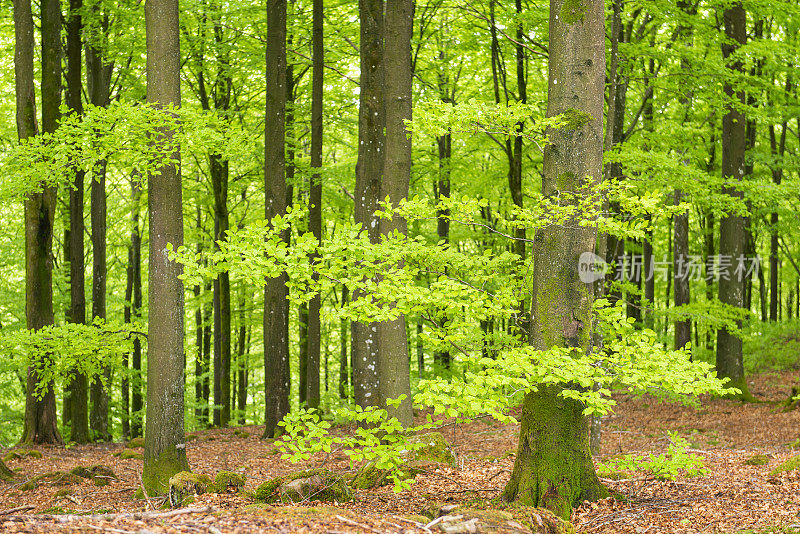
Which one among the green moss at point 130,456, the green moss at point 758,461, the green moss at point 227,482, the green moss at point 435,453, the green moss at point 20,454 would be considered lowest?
the green moss at point 130,456

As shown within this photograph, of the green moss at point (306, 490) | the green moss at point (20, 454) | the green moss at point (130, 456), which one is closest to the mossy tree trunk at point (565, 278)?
the green moss at point (306, 490)

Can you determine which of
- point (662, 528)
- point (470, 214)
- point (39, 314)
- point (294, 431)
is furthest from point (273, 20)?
point (662, 528)

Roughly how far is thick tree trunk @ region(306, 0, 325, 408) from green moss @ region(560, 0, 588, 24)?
820 cm

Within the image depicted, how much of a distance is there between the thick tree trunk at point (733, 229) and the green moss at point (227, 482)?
1184 centimetres

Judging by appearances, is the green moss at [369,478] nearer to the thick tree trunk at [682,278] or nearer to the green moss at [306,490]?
the green moss at [306,490]

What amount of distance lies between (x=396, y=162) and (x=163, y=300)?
3.86 meters

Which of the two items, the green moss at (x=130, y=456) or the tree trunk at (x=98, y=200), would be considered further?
the tree trunk at (x=98, y=200)

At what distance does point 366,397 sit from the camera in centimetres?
1011

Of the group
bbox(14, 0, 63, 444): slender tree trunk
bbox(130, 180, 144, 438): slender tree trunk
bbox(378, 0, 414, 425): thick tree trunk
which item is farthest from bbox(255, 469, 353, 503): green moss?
bbox(130, 180, 144, 438): slender tree trunk

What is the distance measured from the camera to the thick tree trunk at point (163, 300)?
7.45 meters

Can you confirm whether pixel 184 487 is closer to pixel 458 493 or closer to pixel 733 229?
pixel 458 493

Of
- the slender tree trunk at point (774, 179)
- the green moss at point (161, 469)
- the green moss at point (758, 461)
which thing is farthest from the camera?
the slender tree trunk at point (774, 179)

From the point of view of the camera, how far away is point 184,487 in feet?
21.5

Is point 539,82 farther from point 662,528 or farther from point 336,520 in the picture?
point 336,520
